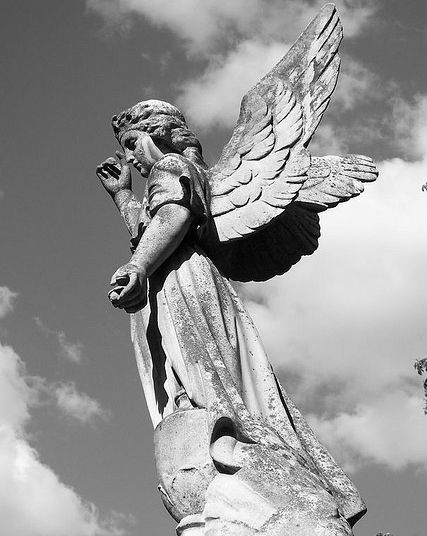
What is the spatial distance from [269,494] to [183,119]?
3093 mm

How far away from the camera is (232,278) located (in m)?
7.18

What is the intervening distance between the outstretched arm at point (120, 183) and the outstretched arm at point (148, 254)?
3.18 feet

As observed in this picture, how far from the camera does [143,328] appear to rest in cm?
657

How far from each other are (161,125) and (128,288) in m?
1.62

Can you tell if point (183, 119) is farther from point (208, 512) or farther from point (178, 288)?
point (208, 512)

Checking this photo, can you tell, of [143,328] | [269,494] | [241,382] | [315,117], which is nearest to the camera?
[269,494]

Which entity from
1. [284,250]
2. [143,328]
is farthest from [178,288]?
[284,250]

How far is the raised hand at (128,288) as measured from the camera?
5969mm

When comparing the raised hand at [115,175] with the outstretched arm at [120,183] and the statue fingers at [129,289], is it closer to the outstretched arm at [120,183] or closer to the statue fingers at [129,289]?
the outstretched arm at [120,183]

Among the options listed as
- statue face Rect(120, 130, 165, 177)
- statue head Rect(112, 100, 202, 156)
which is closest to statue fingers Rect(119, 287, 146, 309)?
statue face Rect(120, 130, 165, 177)

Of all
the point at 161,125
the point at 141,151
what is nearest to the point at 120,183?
the point at 141,151

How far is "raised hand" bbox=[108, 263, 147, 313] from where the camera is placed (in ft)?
19.6

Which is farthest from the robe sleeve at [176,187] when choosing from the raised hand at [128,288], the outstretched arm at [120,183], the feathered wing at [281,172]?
the outstretched arm at [120,183]

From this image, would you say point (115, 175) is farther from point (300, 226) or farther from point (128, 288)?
point (128, 288)
